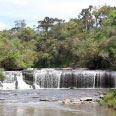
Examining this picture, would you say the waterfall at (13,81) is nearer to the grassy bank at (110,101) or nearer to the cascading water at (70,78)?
the cascading water at (70,78)

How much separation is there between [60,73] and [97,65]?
10.8m

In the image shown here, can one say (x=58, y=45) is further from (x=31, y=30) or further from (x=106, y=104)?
(x=106, y=104)

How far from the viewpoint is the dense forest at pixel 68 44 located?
1625 inches

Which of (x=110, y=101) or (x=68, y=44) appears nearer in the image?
(x=110, y=101)

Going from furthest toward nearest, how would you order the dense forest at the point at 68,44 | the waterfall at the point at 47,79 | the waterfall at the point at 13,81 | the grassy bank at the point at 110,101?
the dense forest at the point at 68,44 → the waterfall at the point at 47,79 → the waterfall at the point at 13,81 → the grassy bank at the point at 110,101

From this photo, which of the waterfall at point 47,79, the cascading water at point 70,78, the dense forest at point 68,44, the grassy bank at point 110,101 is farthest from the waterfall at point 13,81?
the grassy bank at point 110,101

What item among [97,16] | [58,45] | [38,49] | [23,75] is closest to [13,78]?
[23,75]

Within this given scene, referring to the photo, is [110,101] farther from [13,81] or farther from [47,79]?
[13,81]

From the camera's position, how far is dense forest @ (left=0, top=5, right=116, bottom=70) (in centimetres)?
4128

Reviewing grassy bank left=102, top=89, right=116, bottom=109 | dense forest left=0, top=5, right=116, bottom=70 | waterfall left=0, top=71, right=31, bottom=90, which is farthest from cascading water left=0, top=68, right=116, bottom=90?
grassy bank left=102, top=89, right=116, bottom=109

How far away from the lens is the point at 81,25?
69500 millimetres

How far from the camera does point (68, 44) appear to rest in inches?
2270

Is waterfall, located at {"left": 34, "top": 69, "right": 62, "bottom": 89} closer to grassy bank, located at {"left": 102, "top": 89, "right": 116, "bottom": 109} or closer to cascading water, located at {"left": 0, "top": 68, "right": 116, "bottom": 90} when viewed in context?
cascading water, located at {"left": 0, "top": 68, "right": 116, "bottom": 90}

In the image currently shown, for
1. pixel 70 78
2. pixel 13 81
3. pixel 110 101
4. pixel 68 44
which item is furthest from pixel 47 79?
pixel 68 44
